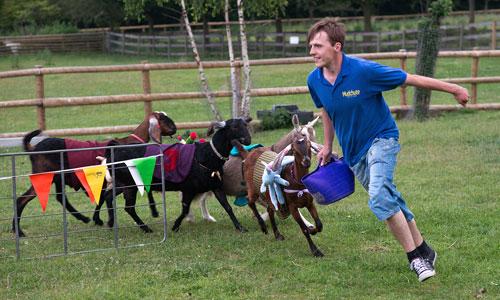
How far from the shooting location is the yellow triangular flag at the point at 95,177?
22.8ft

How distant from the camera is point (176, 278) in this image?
6125mm

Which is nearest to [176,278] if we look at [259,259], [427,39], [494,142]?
[259,259]

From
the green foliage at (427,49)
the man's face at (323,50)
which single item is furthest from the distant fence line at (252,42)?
the man's face at (323,50)

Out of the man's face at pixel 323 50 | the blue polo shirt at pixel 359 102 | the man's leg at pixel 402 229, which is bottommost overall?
the man's leg at pixel 402 229

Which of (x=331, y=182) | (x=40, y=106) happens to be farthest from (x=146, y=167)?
(x=40, y=106)

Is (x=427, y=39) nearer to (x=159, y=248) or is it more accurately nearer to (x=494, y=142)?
(x=494, y=142)

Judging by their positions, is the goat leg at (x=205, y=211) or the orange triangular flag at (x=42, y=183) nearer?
the orange triangular flag at (x=42, y=183)

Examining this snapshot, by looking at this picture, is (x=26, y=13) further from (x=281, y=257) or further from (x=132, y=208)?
(x=281, y=257)

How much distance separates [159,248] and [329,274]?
1804mm

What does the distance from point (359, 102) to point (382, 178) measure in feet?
1.91

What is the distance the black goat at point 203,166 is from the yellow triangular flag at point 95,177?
927 mm

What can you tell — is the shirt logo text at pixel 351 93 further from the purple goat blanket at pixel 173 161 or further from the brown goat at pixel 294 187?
the purple goat blanket at pixel 173 161

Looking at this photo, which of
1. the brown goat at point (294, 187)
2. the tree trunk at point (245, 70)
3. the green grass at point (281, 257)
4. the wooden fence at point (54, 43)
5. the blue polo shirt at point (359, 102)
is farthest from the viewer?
the wooden fence at point (54, 43)

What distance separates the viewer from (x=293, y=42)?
33.6m
